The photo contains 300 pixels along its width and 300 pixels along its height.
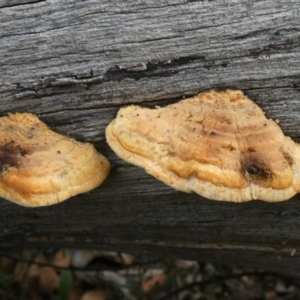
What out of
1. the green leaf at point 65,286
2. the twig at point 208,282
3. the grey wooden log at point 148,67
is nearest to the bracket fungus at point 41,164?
the grey wooden log at point 148,67

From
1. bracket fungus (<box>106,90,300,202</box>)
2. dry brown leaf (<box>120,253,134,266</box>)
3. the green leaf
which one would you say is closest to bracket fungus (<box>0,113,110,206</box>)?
bracket fungus (<box>106,90,300,202</box>)

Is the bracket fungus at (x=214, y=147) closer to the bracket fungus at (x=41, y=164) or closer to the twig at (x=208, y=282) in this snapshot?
the bracket fungus at (x=41, y=164)

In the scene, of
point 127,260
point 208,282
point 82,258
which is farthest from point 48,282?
point 208,282

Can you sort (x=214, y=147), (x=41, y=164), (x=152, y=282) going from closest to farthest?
1. (x=214, y=147)
2. (x=41, y=164)
3. (x=152, y=282)

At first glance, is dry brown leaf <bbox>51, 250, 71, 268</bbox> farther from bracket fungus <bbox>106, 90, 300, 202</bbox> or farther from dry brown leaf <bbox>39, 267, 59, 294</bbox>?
bracket fungus <bbox>106, 90, 300, 202</bbox>

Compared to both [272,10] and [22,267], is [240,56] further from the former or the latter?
[22,267]

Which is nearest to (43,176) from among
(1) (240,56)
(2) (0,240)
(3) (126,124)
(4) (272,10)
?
(3) (126,124)

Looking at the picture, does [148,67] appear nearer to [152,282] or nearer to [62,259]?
[152,282]
